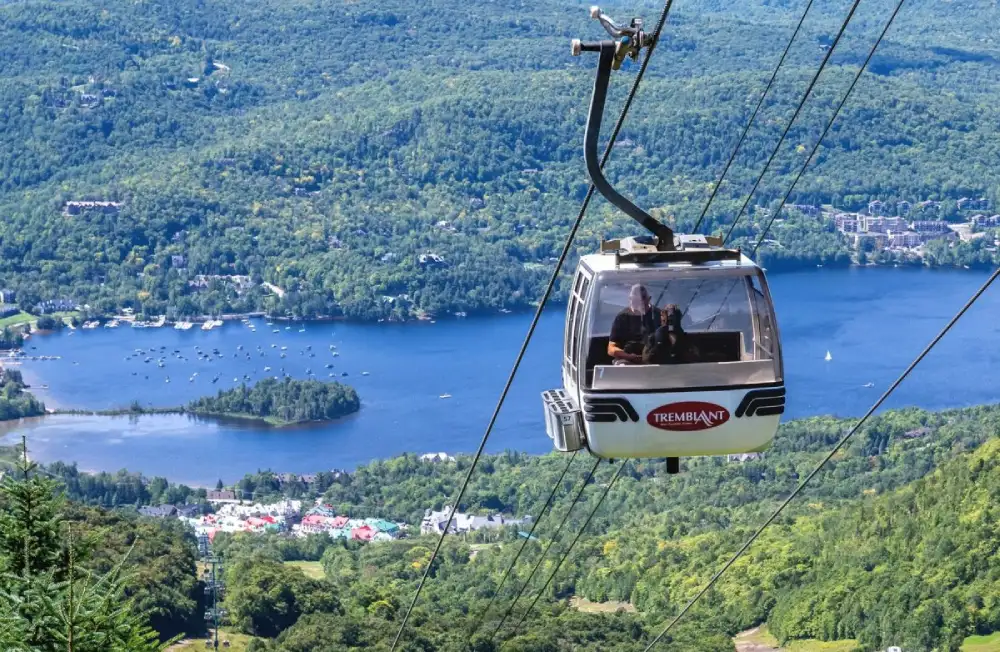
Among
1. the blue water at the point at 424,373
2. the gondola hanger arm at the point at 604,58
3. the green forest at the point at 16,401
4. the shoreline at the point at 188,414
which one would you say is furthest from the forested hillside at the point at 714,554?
the green forest at the point at 16,401

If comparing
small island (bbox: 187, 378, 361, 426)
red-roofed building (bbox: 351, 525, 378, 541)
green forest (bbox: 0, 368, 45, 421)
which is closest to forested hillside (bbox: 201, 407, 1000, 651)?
red-roofed building (bbox: 351, 525, 378, 541)

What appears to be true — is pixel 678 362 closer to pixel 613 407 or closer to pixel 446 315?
pixel 613 407

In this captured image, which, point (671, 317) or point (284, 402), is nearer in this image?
point (671, 317)

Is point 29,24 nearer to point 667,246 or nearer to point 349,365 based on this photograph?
point 349,365

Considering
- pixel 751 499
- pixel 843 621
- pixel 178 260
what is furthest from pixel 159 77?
pixel 843 621

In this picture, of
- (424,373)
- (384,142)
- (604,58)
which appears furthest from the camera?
(384,142)

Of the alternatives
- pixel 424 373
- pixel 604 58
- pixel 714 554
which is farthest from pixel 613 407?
pixel 424 373

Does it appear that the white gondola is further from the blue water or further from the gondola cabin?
the blue water
